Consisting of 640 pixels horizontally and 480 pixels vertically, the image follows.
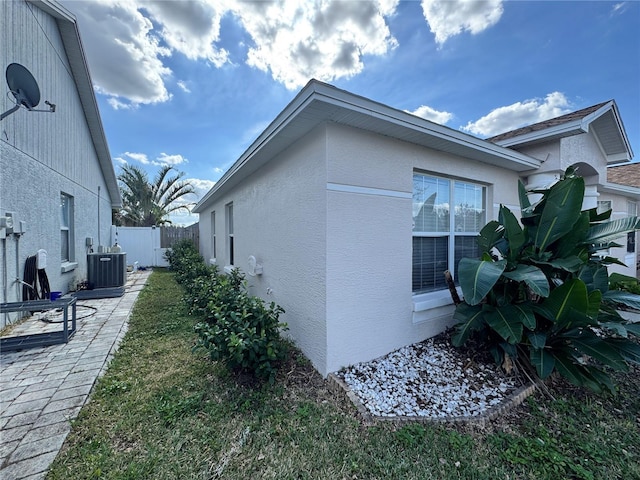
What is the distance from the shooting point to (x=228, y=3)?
5074 mm

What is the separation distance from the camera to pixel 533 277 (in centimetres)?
286

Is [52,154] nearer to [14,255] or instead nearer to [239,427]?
[14,255]

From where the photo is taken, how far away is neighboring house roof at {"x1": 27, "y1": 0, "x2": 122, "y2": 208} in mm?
6297

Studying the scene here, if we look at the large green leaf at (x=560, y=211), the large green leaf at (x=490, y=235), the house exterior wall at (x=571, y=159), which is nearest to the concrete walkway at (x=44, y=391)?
the large green leaf at (x=490, y=235)

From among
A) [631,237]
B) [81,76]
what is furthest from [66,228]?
[631,237]

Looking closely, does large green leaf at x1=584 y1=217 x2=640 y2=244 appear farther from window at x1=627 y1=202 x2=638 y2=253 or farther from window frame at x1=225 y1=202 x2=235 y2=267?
window at x1=627 y1=202 x2=638 y2=253

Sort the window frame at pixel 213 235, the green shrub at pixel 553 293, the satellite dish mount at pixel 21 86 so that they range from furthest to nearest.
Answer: the window frame at pixel 213 235 → the satellite dish mount at pixel 21 86 → the green shrub at pixel 553 293

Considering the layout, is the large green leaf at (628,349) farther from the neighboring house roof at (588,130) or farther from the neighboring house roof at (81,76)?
the neighboring house roof at (81,76)

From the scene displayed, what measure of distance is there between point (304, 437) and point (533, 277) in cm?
287

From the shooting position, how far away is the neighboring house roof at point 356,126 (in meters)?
2.77

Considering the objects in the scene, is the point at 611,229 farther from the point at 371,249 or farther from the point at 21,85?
the point at 21,85

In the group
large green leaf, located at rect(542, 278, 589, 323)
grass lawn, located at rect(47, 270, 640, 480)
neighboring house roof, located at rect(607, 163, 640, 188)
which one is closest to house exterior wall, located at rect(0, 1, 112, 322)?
grass lawn, located at rect(47, 270, 640, 480)

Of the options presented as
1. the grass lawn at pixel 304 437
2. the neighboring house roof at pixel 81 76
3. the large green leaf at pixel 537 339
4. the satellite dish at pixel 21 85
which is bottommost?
the grass lawn at pixel 304 437

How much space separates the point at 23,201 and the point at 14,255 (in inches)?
41.6
